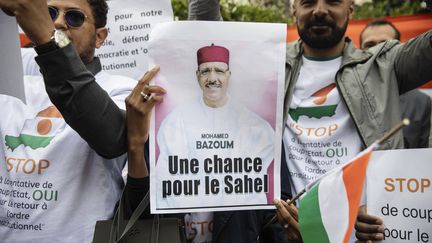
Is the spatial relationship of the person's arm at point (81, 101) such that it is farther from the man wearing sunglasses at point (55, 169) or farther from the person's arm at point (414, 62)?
the person's arm at point (414, 62)

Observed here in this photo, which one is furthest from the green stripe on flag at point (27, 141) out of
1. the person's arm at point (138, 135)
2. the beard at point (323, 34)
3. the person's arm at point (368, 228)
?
the beard at point (323, 34)

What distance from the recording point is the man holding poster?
274 cm

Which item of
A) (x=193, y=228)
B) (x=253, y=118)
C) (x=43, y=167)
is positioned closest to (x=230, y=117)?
(x=253, y=118)

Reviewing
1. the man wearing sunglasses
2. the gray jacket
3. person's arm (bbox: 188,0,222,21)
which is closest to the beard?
the gray jacket

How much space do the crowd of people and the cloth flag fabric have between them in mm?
219

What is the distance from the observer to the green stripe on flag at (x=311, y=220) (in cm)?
257

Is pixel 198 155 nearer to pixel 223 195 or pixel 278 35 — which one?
pixel 223 195

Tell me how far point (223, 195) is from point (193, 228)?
35cm

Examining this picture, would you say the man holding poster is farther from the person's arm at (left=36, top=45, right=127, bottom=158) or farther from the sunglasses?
the sunglasses

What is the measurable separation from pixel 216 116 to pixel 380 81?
0.86 metres

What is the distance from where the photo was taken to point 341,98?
3.18 m

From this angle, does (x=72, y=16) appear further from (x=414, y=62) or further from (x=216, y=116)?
(x=414, y=62)

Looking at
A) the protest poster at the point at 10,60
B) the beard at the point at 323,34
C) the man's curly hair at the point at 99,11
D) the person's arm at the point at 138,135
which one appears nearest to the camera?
the protest poster at the point at 10,60

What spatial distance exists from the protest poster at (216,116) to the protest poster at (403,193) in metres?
0.40
